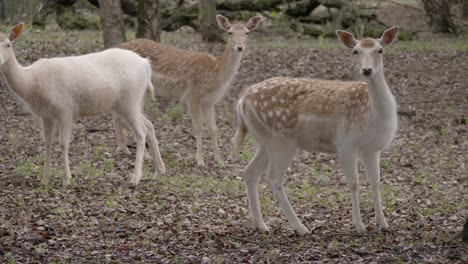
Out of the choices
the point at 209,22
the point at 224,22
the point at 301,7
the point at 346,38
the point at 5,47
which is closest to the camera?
the point at 346,38

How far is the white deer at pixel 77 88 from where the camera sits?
935 centimetres

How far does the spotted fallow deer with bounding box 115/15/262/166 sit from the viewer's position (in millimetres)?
11875

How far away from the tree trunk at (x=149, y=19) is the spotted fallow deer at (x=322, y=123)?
7554 mm

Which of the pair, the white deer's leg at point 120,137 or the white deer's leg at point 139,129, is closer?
the white deer's leg at point 139,129

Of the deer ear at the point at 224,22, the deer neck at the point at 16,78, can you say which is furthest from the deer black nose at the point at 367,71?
the deer ear at the point at 224,22

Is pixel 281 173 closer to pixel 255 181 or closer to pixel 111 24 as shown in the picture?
pixel 255 181

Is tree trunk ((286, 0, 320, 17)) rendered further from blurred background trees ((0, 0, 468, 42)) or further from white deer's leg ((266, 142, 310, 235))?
white deer's leg ((266, 142, 310, 235))

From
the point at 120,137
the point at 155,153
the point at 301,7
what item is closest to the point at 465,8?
the point at 301,7

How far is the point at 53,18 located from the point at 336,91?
47.2ft

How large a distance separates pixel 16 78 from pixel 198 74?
10.4ft

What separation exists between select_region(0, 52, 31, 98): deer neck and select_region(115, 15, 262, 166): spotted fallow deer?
2.89m

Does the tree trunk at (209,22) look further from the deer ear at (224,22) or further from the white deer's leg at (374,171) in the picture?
the white deer's leg at (374,171)

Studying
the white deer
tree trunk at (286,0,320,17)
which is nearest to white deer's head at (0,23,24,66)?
the white deer

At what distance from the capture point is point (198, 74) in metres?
11.9
